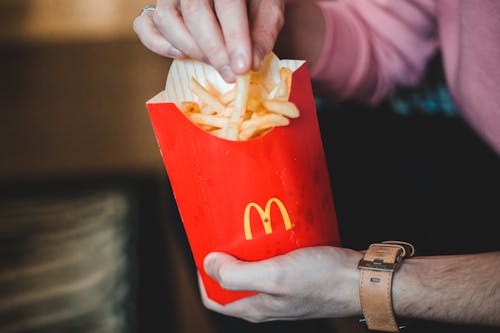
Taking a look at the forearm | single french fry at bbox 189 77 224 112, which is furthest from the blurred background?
single french fry at bbox 189 77 224 112

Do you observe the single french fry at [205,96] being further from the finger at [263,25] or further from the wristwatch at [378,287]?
the wristwatch at [378,287]

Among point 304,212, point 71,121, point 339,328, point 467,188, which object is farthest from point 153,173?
point 304,212

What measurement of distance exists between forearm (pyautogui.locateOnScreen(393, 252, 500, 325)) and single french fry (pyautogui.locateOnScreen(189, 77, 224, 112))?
0.45 metres

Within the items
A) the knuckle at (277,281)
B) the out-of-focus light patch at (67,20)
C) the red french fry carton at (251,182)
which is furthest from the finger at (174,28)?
the out-of-focus light patch at (67,20)

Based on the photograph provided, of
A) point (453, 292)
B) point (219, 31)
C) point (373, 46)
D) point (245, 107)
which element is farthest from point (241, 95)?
point (373, 46)

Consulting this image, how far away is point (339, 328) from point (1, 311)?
1.13m

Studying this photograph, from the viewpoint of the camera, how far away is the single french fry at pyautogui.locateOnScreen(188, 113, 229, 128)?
0.97 meters

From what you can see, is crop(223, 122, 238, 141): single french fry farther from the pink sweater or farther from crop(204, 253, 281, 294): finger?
the pink sweater

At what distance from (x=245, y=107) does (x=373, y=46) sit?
792 millimetres

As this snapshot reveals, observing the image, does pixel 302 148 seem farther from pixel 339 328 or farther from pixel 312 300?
pixel 339 328

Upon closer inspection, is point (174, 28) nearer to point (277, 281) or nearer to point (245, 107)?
point (245, 107)

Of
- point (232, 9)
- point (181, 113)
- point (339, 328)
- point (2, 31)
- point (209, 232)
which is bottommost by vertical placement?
point (339, 328)

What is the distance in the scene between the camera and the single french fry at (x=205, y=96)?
1.00m

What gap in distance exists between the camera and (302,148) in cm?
102
